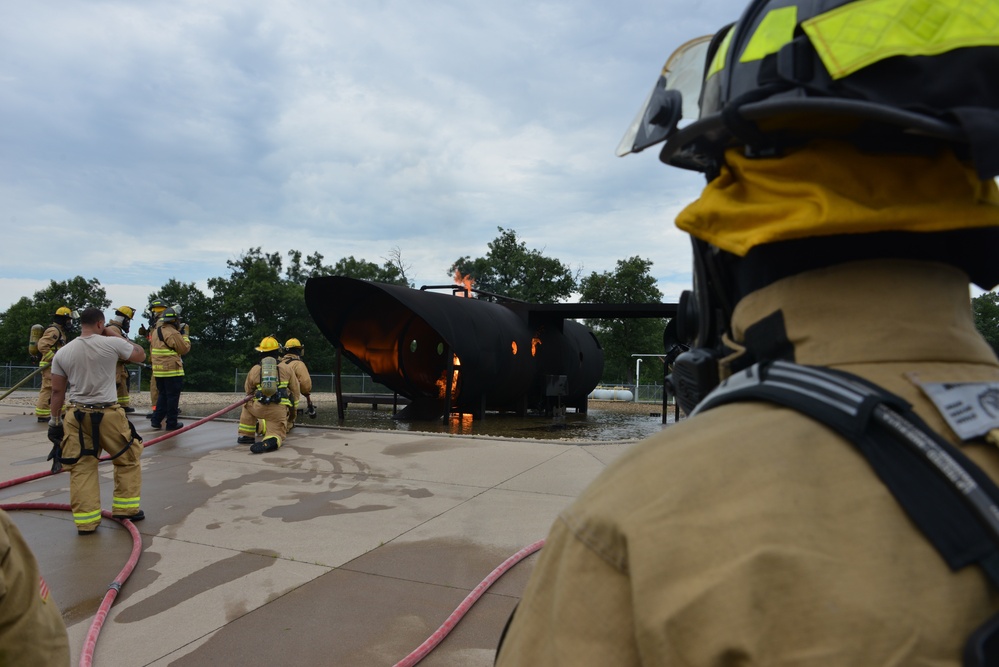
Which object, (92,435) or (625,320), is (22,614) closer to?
(92,435)

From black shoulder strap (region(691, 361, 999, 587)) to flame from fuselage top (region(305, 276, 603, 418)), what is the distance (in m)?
11.0

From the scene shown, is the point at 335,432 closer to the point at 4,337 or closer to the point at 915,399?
the point at 915,399

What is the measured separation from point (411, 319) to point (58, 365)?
9822mm

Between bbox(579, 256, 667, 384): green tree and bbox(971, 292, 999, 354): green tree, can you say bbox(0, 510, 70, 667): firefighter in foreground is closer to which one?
bbox(971, 292, 999, 354): green tree

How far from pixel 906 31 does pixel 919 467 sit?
26.1 inches

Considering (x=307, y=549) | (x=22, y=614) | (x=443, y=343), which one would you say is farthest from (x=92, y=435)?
(x=443, y=343)

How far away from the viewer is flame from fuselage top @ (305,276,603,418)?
12.7 metres

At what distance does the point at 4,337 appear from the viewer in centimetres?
4884

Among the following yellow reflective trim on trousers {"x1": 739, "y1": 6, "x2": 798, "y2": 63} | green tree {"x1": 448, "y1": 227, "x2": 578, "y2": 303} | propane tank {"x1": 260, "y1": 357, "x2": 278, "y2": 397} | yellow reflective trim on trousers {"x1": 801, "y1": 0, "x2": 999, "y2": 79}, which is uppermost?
green tree {"x1": 448, "y1": 227, "x2": 578, "y2": 303}

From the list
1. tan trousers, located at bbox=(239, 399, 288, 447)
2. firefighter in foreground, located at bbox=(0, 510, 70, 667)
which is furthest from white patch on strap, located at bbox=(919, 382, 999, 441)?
tan trousers, located at bbox=(239, 399, 288, 447)

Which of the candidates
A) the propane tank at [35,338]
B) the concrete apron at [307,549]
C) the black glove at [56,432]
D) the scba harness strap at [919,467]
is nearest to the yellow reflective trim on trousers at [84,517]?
the concrete apron at [307,549]

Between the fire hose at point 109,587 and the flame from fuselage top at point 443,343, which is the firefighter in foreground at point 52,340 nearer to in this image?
the flame from fuselage top at point 443,343

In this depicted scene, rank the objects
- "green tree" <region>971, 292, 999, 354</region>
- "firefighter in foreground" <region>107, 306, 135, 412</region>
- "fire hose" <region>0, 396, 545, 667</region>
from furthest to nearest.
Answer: "firefighter in foreground" <region>107, 306, 135, 412</region> → "fire hose" <region>0, 396, 545, 667</region> → "green tree" <region>971, 292, 999, 354</region>

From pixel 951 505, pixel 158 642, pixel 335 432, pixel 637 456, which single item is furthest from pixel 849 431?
pixel 335 432
